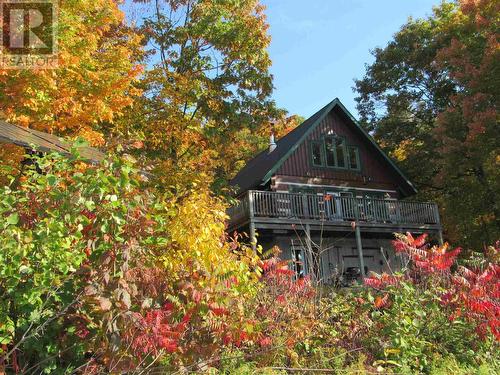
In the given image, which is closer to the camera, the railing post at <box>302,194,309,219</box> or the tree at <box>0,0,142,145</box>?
the tree at <box>0,0,142,145</box>

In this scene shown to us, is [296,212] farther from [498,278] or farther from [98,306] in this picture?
[98,306]

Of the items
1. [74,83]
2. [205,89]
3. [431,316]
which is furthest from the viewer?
[205,89]

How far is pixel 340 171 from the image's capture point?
84.1 feet

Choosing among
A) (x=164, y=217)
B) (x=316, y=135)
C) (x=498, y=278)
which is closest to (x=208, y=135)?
(x=316, y=135)

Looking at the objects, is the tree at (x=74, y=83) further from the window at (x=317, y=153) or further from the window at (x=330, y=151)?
the window at (x=330, y=151)

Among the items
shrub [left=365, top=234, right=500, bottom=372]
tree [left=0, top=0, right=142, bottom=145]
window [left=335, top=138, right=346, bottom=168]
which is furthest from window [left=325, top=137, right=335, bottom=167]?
shrub [left=365, top=234, right=500, bottom=372]

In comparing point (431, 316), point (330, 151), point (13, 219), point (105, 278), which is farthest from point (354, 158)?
point (13, 219)

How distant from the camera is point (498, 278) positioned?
28.3 feet

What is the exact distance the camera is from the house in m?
21.0

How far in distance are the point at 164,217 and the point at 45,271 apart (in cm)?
154

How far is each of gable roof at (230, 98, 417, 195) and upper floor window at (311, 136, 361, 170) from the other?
98 centimetres

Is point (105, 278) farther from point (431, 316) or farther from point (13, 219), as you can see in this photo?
point (431, 316)

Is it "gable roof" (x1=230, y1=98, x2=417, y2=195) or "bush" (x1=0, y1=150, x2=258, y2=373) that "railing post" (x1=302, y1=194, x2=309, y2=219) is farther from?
"bush" (x1=0, y1=150, x2=258, y2=373)

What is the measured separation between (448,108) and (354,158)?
516 cm
